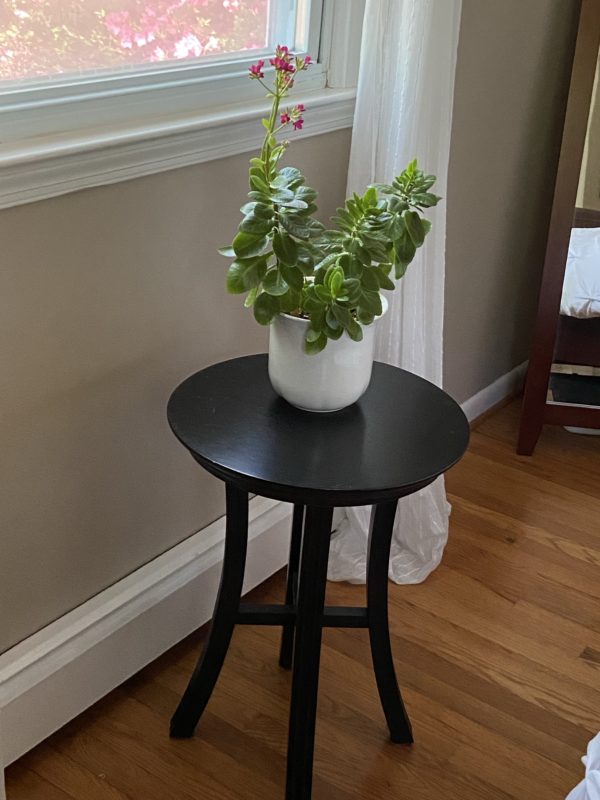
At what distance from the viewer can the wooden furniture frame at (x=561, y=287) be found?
2.41m

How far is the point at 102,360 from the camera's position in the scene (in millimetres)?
1550

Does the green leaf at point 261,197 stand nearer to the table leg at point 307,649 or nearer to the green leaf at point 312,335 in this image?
the green leaf at point 312,335

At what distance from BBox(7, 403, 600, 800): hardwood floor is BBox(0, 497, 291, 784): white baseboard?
0.05 m

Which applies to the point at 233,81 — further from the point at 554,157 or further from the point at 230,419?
the point at 554,157

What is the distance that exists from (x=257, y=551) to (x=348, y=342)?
733 mm

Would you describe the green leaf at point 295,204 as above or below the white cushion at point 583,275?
above

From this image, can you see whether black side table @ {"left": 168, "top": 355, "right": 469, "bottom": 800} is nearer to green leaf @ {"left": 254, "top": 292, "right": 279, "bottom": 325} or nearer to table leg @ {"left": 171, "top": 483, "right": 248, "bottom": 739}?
table leg @ {"left": 171, "top": 483, "right": 248, "bottom": 739}

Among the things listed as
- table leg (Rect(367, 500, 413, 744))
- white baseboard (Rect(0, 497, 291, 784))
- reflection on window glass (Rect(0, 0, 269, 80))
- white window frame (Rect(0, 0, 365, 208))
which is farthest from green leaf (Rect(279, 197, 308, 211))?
white baseboard (Rect(0, 497, 291, 784))

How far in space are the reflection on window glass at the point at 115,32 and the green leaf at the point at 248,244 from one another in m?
0.35

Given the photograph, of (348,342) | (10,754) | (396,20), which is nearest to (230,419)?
(348,342)

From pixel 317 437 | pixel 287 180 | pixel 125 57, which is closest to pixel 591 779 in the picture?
pixel 317 437

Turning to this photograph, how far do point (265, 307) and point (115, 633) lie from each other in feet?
2.25

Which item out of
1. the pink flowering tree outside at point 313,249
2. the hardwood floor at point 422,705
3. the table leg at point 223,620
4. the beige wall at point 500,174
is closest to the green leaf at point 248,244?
the pink flowering tree outside at point 313,249

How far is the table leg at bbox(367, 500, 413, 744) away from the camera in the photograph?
5.09ft
